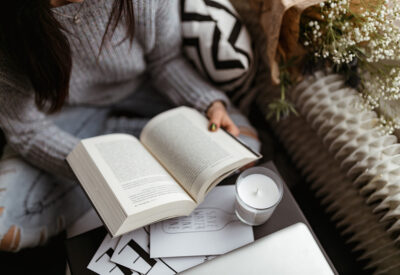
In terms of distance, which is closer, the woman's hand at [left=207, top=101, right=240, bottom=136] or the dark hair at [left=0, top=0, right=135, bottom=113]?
the dark hair at [left=0, top=0, right=135, bottom=113]

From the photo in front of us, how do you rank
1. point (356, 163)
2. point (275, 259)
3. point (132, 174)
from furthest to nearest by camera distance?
point (356, 163) → point (132, 174) → point (275, 259)

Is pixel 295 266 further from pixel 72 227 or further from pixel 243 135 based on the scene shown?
pixel 72 227

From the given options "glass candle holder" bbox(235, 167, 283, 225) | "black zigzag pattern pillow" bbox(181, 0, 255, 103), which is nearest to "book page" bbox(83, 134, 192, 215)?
"glass candle holder" bbox(235, 167, 283, 225)

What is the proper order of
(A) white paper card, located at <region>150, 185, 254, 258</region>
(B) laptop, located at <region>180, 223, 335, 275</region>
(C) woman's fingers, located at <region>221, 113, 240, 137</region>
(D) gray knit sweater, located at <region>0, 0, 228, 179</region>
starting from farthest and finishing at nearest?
(C) woman's fingers, located at <region>221, 113, 240, 137</region>
(D) gray knit sweater, located at <region>0, 0, 228, 179</region>
(A) white paper card, located at <region>150, 185, 254, 258</region>
(B) laptop, located at <region>180, 223, 335, 275</region>

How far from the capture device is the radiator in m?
0.76

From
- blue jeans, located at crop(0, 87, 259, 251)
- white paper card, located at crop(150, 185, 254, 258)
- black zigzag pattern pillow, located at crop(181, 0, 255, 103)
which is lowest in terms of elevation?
blue jeans, located at crop(0, 87, 259, 251)

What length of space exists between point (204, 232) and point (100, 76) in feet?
1.82

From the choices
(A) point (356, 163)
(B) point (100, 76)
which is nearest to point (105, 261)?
(B) point (100, 76)

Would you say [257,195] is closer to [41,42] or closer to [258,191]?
[258,191]

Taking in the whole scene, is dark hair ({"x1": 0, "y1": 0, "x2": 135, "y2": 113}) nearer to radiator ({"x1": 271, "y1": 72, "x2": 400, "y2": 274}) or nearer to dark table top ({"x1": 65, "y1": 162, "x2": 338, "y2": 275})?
dark table top ({"x1": 65, "y1": 162, "x2": 338, "y2": 275})

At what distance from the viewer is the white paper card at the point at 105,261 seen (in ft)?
2.23

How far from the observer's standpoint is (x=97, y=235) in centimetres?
73

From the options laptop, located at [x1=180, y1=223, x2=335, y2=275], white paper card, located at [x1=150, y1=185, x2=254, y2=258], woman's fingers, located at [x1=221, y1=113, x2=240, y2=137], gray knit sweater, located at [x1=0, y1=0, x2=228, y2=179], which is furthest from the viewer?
woman's fingers, located at [x1=221, y1=113, x2=240, y2=137]

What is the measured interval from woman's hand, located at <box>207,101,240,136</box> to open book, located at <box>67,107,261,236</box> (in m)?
0.06
